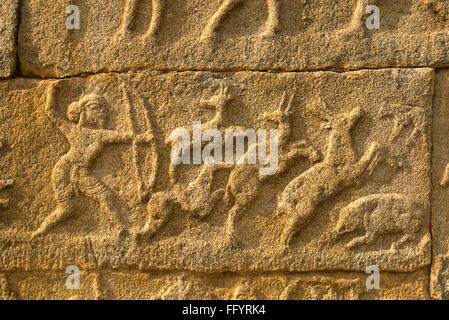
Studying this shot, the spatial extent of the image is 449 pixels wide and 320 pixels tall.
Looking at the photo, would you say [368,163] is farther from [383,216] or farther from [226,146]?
[226,146]

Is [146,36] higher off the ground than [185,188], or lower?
higher

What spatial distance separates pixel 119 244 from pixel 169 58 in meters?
1.12

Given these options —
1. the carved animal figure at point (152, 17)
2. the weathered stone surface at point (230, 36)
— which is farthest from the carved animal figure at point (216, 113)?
the carved animal figure at point (152, 17)

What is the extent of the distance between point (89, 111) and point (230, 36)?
0.93 m

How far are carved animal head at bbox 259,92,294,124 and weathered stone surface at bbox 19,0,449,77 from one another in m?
0.20

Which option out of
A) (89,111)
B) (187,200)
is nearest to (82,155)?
(89,111)

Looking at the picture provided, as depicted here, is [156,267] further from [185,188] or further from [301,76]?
[301,76]

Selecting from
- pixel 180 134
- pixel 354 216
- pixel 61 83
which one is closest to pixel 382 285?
pixel 354 216

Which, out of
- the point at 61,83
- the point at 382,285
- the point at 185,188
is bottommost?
the point at 382,285

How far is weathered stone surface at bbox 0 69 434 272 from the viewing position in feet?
9.14

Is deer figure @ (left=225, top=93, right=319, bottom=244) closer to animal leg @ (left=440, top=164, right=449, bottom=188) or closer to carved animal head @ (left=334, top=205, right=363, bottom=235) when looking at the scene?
carved animal head @ (left=334, top=205, right=363, bottom=235)

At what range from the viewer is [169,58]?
2834 millimetres

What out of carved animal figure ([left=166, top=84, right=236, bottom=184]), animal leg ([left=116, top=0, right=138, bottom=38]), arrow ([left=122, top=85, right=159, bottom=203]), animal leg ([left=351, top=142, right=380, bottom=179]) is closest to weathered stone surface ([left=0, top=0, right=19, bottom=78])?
animal leg ([left=116, top=0, right=138, bottom=38])

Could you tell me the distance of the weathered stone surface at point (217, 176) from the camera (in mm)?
2787
